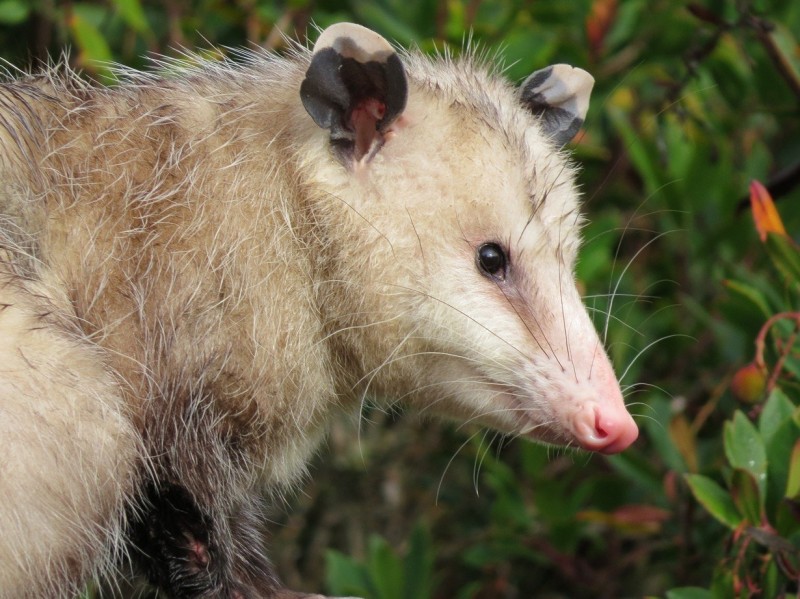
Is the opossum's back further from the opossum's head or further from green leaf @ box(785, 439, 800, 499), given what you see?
green leaf @ box(785, 439, 800, 499)

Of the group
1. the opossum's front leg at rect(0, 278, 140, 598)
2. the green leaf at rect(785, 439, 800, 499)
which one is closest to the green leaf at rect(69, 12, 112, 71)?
the opossum's front leg at rect(0, 278, 140, 598)

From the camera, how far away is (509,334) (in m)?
2.35

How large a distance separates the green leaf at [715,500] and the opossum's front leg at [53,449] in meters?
1.13

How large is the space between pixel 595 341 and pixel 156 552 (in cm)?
101

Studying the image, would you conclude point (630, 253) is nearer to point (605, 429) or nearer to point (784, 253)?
point (784, 253)

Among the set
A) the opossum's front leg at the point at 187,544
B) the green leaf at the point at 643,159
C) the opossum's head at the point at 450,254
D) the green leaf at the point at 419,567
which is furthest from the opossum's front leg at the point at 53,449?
the green leaf at the point at 643,159

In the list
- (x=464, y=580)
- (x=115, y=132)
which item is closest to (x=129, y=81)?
(x=115, y=132)

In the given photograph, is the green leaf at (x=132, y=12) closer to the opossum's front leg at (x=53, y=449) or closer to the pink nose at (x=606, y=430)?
the opossum's front leg at (x=53, y=449)

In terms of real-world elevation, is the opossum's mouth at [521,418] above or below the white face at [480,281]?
below

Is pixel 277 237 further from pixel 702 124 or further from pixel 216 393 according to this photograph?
pixel 702 124

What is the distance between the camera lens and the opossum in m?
2.26

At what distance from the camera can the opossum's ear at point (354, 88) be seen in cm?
231

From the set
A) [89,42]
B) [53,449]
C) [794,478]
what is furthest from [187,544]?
[89,42]

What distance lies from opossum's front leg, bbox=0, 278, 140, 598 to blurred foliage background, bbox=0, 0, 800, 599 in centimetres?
67
